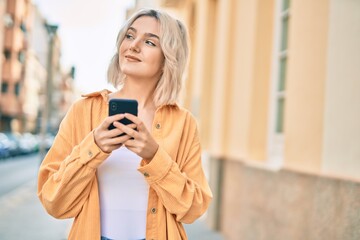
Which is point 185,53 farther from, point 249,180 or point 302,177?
point 249,180

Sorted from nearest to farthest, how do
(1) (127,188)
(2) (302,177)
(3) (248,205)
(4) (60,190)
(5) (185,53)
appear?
(4) (60,190) → (1) (127,188) → (5) (185,53) → (2) (302,177) → (3) (248,205)

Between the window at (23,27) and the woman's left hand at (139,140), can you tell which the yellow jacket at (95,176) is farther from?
the window at (23,27)

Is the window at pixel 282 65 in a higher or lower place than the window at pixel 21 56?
lower

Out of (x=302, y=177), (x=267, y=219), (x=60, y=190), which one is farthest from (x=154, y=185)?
(x=267, y=219)

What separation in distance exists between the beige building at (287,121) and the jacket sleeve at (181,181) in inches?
68.3

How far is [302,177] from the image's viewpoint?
441 centimetres

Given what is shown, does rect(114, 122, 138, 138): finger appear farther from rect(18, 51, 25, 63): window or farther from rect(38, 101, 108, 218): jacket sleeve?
rect(18, 51, 25, 63): window

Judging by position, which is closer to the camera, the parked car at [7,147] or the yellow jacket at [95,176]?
the yellow jacket at [95,176]

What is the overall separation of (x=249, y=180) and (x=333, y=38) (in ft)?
8.90

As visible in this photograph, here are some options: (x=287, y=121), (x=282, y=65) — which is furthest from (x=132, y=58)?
(x=282, y=65)

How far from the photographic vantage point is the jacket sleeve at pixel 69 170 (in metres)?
1.80

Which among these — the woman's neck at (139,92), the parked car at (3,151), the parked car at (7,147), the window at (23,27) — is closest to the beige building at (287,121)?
the woman's neck at (139,92)

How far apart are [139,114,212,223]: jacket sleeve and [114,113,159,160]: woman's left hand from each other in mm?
48

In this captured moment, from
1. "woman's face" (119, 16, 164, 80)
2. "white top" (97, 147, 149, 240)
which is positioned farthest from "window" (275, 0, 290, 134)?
"white top" (97, 147, 149, 240)
